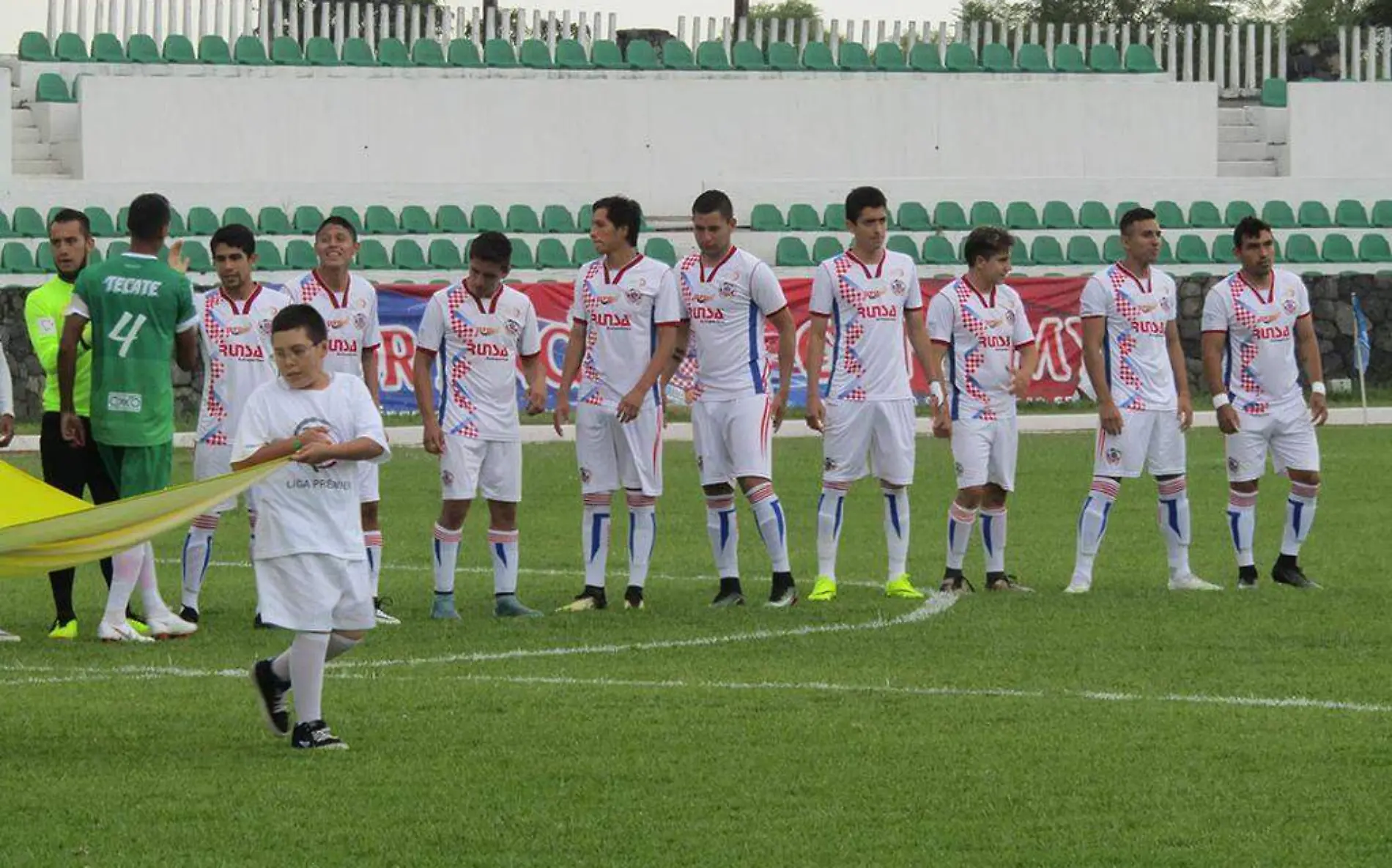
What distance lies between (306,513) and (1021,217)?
2859 centimetres

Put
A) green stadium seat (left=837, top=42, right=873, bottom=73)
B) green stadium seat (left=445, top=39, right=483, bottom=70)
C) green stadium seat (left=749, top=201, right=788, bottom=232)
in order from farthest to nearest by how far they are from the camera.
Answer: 1. green stadium seat (left=837, top=42, right=873, bottom=73)
2. green stadium seat (left=445, top=39, right=483, bottom=70)
3. green stadium seat (left=749, top=201, right=788, bottom=232)

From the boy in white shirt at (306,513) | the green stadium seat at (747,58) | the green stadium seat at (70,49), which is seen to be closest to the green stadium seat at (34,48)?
the green stadium seat at (70,49)

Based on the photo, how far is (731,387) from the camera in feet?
46.4

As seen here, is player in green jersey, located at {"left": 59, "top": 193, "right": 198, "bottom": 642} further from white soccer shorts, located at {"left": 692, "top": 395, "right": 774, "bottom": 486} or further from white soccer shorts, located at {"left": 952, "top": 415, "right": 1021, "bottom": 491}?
white soccer shorts, located at {"left": 952, "top": 415, "right": 1021, "bottom": 491}

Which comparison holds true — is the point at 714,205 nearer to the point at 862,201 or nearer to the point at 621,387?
the point at 862,201

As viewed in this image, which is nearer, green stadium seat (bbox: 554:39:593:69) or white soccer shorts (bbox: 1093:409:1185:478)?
white soccer shorts (bbox: 1093:409:1185:478)

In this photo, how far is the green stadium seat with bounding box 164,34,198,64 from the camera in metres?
37.2

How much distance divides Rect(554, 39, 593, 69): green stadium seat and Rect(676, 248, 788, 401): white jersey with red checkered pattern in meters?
25.2

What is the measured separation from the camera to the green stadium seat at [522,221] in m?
35.2

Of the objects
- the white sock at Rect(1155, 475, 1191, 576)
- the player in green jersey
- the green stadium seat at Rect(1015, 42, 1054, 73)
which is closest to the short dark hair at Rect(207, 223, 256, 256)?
the player in green jersey

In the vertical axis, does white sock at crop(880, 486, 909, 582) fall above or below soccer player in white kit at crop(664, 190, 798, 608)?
below

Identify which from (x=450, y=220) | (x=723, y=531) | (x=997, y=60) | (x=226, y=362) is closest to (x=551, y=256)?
(x=450, y=220)

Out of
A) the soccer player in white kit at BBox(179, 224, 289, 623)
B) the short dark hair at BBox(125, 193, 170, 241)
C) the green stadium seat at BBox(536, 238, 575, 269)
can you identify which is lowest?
the soccer player in white kit at BBox(179, 224, 289, 623)

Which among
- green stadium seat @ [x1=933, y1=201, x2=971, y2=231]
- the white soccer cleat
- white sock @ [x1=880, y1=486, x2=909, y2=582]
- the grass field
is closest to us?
the grass field
